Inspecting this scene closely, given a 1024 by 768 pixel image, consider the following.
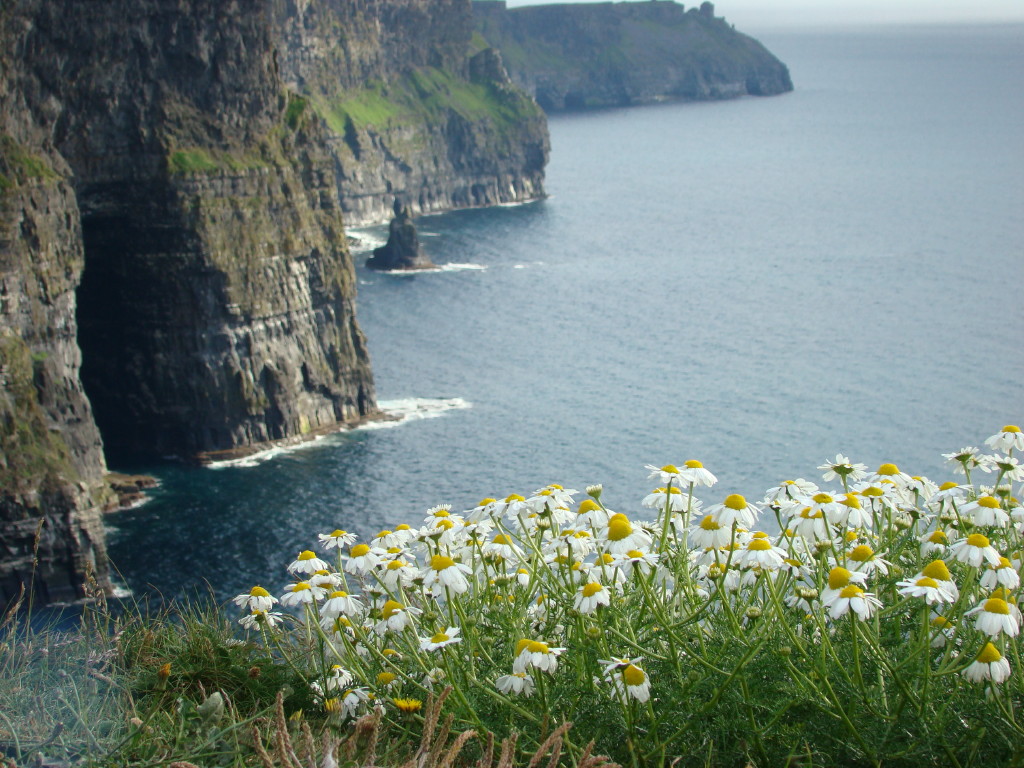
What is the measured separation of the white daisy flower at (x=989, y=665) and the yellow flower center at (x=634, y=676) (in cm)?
279

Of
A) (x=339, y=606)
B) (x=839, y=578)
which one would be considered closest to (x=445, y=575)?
(x=339, y=606)

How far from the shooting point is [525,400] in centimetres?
10706

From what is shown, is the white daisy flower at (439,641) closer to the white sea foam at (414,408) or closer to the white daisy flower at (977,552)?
the white daisy flower at (977,552)

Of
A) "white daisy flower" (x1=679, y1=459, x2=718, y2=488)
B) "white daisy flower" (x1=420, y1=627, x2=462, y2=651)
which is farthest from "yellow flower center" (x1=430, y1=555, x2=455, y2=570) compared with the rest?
"white daisy flower" (x1=679, y1=459, x2=718, y2=488)

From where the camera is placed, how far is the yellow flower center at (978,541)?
10.8 m

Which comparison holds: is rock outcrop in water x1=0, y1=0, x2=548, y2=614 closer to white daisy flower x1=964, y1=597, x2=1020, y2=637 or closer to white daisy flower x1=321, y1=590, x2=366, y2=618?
white daisy flower x1=321, y1=590, x2=366, y2=618

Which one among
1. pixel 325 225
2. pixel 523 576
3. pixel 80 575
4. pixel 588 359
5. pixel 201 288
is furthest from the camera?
pixel 588 359

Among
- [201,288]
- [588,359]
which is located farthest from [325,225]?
[588,359]

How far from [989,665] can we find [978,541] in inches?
43.7

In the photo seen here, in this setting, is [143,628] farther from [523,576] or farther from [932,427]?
[932,427]

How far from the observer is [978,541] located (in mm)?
10828

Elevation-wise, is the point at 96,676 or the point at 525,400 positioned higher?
the point at 96,676

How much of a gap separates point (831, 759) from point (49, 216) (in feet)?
246

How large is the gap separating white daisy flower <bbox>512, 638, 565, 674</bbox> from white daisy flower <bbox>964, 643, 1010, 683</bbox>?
3.59 meters
